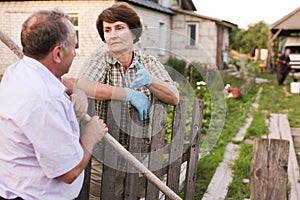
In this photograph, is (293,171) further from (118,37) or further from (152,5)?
(152,5)

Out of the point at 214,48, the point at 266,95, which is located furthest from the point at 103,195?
the point at 214,48

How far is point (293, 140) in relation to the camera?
659 centimetres

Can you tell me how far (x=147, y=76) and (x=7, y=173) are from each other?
833 millimetres

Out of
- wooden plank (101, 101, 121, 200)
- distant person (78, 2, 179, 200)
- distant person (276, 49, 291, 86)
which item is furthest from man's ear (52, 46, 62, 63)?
distant person (276, 49, 291, 86)

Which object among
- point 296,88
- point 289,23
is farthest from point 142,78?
point 289,23

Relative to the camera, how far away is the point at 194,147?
9.16 feet

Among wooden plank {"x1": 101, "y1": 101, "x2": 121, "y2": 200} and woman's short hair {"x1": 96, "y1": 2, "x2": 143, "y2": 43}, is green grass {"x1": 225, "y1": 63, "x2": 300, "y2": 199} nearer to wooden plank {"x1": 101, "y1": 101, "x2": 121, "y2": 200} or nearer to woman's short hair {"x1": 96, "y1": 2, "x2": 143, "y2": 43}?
wooden plank {"x1": 101, "y1": 101, "x2": 121, "y2": 200}

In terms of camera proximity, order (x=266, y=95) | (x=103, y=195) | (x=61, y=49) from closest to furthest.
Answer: (x=61, y=49)
(x=103, y=195)
(x=266, y=95)

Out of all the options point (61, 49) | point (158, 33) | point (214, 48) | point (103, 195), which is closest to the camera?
point (61, 49)

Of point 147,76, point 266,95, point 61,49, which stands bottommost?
point 266,95

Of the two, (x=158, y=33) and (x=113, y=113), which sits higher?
(x=158, y=33)

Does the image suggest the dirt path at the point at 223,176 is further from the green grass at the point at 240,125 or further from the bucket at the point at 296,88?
the bucket at the point at 296,88

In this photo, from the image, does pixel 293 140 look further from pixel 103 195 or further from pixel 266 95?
pixel 266 95

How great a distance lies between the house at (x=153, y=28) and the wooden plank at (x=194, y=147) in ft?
1.01
